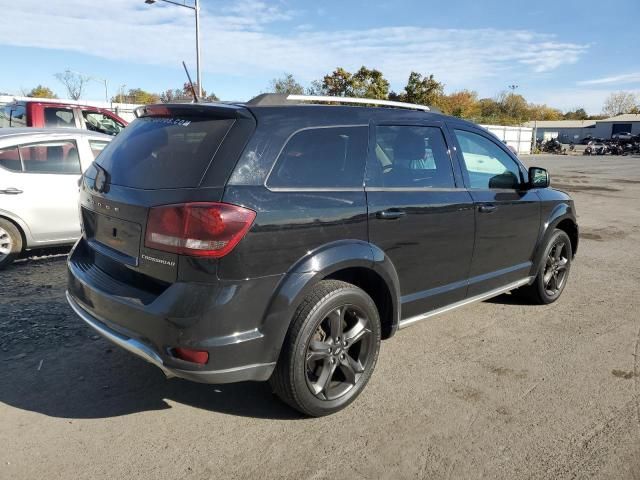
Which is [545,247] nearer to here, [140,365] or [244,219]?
[244,219]

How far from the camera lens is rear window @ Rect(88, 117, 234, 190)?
276 cm

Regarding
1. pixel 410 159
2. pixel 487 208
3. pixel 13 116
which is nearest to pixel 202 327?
pixel 410 159

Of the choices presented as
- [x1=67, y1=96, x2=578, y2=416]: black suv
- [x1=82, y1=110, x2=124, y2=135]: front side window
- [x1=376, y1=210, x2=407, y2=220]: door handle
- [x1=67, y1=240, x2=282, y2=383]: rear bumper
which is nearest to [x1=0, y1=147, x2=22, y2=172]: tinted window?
[x1=67, y1=96, x2=578, y2=416]: black suv

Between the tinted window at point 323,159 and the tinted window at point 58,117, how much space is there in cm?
1002

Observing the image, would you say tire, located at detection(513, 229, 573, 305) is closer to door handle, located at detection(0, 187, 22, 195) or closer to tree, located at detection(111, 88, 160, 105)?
door handle, located at detection(0, 187, 22, 195)

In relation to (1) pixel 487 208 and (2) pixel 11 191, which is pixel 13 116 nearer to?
(2) pixel 11 191

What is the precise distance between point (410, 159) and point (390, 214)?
0.56 metres

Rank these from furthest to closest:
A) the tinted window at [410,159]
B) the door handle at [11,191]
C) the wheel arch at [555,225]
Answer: the door handle at [11,191] → the wheel arch at [555,225] → the tinted window at [410,159]

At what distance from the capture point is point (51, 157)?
240 inches

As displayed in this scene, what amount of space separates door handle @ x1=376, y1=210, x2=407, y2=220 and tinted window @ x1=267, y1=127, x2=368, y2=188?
0.82ft

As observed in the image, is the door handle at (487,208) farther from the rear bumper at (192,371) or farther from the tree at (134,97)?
the tree at (134,97)

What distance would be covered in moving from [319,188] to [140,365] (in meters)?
1.90

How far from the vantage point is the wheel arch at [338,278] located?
9.09 feet

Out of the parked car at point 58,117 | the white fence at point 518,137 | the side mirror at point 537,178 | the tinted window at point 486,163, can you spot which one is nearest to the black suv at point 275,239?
the tinted window at point 486,163
